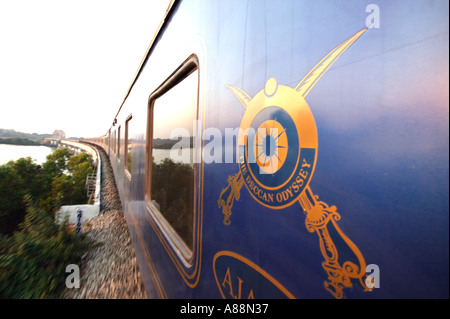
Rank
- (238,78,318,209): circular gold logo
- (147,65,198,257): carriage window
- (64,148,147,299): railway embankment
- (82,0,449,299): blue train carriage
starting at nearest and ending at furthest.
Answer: (82,0,449,299): blue train carriage < (238,78,318,209): circular gold logo < (147,65,198,257): carriage window < (64,148,147,299): railway embankment

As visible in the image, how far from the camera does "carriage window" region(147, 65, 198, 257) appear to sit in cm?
164

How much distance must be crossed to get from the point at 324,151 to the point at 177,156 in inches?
59.0

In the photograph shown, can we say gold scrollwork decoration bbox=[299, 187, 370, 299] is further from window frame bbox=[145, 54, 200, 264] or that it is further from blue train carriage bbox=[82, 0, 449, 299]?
window frame bbox=[145, 54, 200, 264]

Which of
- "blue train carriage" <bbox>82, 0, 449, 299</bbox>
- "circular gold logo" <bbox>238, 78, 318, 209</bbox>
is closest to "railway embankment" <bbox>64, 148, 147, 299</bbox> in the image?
"blue train carriage" <bbox>82, 0, 449, 299</bbox>

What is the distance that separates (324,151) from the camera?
627 millimetres

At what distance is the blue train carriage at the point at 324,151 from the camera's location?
458 mm

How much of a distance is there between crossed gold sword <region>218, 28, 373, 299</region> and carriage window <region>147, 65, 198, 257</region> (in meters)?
0.96

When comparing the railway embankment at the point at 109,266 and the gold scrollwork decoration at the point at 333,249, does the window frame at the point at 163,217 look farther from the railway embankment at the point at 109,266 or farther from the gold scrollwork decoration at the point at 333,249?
the railway embankment at the point at 109,266

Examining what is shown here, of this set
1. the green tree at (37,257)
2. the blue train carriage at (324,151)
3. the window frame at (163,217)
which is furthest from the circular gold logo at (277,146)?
the green tree at (37,257)

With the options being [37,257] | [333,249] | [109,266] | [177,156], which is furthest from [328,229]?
[37,257]

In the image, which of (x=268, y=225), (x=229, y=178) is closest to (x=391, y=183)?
(x=268, y=225)

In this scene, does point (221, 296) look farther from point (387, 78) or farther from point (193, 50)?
point (193, 50)

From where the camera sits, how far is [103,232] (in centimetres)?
587

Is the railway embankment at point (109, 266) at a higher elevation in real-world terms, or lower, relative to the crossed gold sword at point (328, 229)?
lower
